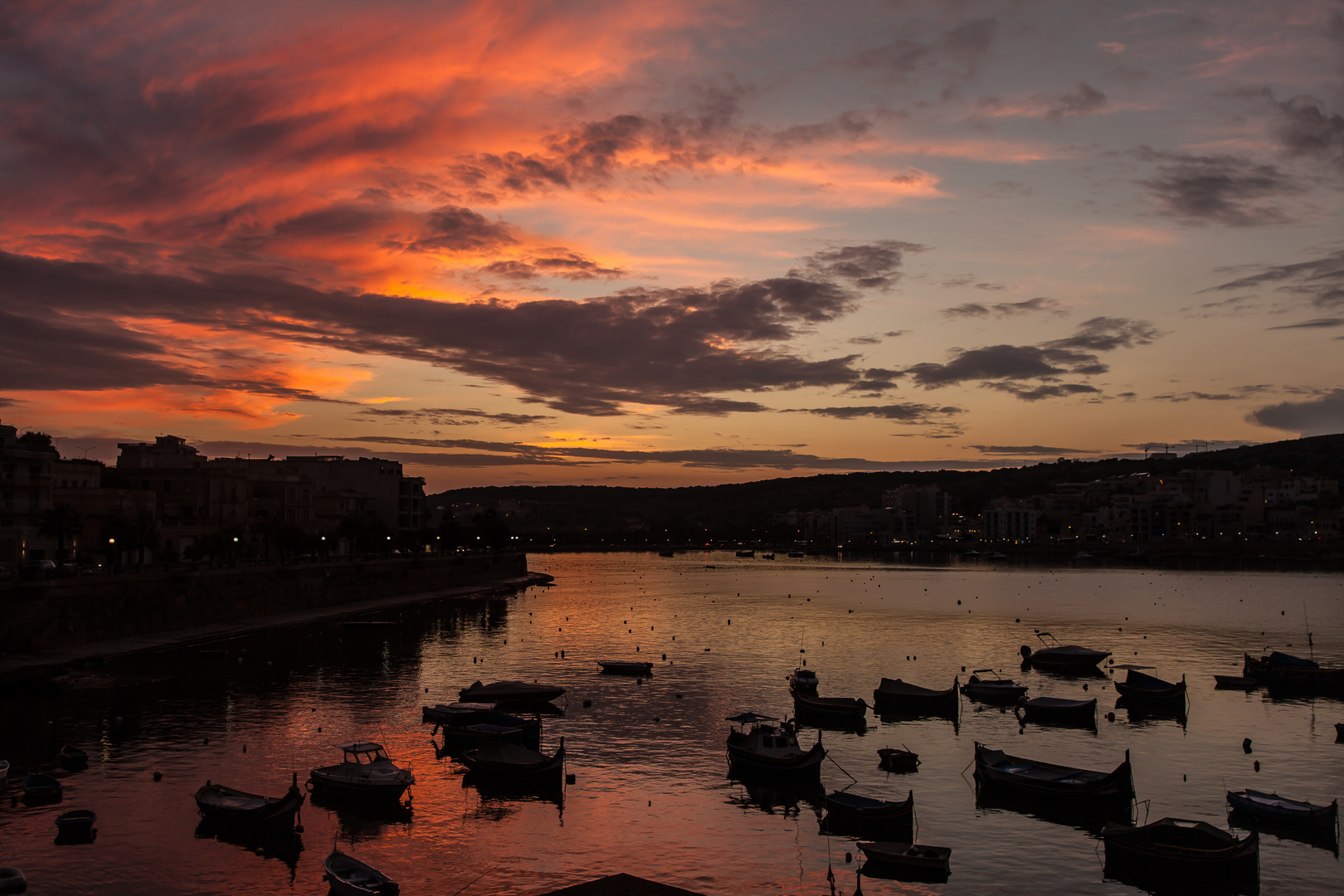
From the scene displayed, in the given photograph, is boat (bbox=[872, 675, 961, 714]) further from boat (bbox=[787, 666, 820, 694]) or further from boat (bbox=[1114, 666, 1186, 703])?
→ boat (bbox=[1114, 666, 1186, 703])

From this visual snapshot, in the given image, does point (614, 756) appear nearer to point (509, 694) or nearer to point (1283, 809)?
point (509, 694)

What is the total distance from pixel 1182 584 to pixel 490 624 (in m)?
137

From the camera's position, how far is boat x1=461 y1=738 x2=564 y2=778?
45.5 metres

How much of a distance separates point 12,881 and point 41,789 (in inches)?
451

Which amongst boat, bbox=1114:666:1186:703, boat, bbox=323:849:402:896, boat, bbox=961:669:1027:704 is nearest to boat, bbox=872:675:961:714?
boat, bbox=961:669:1027:704

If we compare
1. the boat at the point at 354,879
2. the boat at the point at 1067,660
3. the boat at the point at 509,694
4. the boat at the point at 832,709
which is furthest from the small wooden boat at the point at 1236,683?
the boat at the point at 354,879

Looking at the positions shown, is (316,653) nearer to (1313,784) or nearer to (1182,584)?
(1313,784)

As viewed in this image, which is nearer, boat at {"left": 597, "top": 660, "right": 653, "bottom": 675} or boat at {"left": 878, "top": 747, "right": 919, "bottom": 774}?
boat at {"left": 878, "top": 747, "right": 919, "bottom": 774}

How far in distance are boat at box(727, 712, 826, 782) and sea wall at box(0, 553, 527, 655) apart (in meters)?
54.7

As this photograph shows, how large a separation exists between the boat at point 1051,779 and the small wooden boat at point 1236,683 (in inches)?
1239

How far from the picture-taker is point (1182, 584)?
18075 cm

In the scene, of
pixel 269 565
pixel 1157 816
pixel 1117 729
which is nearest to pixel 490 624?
pixel 269 565

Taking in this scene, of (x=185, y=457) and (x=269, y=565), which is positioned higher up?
(x=185, y=457)

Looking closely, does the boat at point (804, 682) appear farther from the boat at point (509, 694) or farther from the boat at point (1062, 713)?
the boat at point (509, 694)
